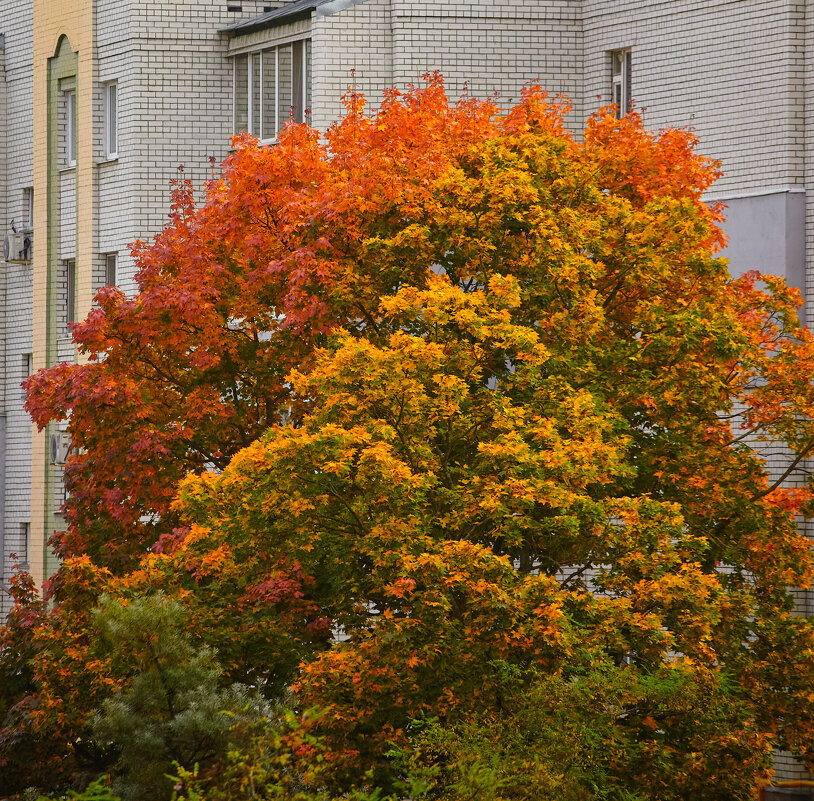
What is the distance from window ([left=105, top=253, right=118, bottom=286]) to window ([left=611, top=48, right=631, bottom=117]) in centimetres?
1127

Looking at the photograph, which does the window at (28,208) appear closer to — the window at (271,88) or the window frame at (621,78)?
the window at (271,88)

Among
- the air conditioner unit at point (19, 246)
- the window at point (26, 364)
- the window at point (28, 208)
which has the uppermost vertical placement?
the window at point (28, 208)

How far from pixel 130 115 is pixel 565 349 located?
619 inches

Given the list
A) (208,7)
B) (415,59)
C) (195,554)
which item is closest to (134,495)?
(195,554)

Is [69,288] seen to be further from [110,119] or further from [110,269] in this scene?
[110,119]

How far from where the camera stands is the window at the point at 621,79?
30.9 metres

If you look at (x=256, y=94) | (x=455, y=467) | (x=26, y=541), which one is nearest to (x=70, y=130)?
(x=256, y=94)

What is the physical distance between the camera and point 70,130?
37.1 m

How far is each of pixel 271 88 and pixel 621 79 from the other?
23.4 feet

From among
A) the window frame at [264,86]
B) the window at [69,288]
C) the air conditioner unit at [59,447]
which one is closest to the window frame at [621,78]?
the window frame at [264,86]

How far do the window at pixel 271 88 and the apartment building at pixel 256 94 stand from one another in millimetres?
40

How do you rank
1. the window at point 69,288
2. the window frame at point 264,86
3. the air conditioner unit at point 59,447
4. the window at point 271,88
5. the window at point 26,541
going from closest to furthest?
the window frame at point 264,86 → the window at point 271,88 → the air conditioner unit at point 59,447 → the window at point 69,288 → the window at point 26,541

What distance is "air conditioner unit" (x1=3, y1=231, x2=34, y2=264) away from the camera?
134ft

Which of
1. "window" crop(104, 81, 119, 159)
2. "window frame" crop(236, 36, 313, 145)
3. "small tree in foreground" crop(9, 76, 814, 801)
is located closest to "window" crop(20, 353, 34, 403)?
"window" crop(104, 81, 119, 159)
